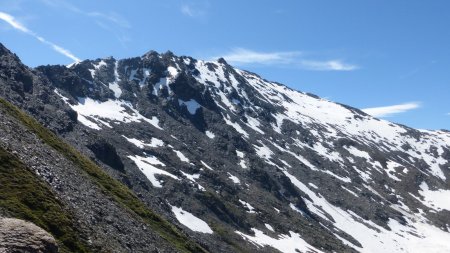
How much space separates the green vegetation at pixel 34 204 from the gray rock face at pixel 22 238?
13.6 metres

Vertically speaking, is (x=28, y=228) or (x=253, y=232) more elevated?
(x=253, y=232)

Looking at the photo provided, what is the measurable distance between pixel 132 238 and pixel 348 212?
163 m

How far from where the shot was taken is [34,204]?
38844 mm

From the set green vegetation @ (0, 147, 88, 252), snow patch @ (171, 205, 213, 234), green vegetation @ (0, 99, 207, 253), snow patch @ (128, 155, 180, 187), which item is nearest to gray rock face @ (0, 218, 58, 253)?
green vegetation @ (0, 147, 88, 252)

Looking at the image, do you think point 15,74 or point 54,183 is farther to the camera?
point 15,74

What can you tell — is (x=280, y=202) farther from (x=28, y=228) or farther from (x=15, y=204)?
(x=28, y=228)

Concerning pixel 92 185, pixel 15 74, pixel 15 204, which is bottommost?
pixel 15 204

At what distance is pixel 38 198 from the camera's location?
40000 millimetres

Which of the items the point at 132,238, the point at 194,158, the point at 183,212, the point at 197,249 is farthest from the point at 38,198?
the point at 194,158

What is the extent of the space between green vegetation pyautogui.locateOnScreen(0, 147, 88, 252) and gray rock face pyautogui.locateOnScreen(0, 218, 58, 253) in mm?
13602

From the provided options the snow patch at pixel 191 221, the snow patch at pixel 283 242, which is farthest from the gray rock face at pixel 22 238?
the snow patch at pixel 283 242

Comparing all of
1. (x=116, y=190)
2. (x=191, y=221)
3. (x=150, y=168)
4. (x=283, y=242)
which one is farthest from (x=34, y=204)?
(x=150, y=168)

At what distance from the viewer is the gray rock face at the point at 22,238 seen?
21422 mm

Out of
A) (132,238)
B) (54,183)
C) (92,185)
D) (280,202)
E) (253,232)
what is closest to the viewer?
(54,183)
